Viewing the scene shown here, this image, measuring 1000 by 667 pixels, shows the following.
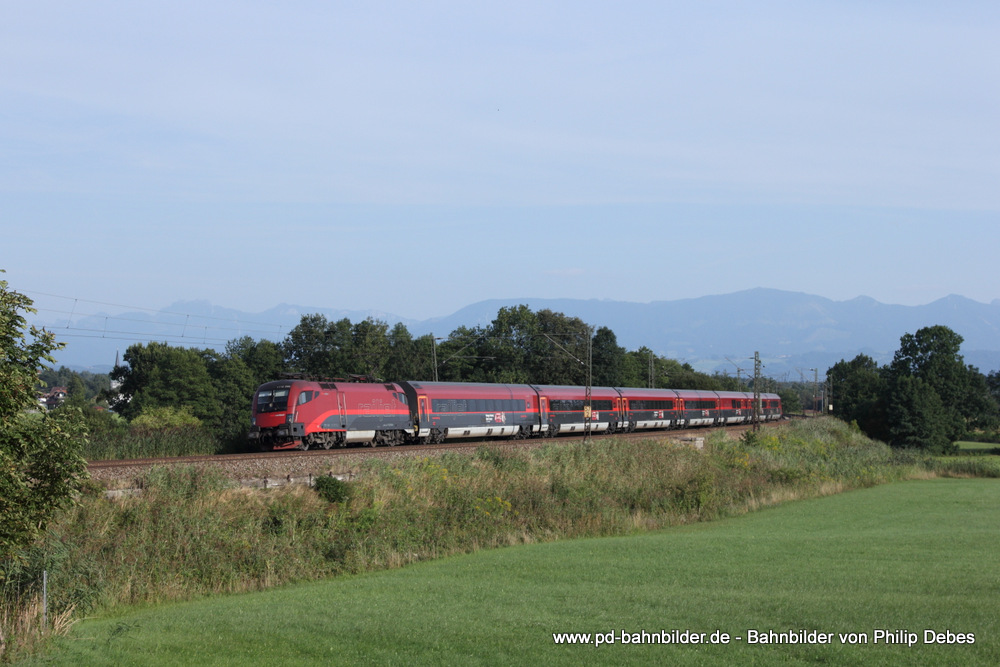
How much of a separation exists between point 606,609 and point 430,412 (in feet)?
86.9

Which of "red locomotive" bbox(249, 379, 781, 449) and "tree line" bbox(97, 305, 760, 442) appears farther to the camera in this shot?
"tree line" bbox(97, 305, 760, 442)

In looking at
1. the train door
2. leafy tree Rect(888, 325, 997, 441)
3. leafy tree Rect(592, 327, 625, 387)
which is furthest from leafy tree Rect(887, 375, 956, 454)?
the train door

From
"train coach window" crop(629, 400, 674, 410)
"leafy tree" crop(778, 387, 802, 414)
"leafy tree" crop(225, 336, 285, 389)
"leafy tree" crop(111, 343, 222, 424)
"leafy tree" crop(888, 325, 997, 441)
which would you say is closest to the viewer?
"train coach window" crop(629, 400, 674, 410)

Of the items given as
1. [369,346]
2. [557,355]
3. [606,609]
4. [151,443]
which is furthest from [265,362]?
[606,609]

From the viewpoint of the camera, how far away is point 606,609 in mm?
13484

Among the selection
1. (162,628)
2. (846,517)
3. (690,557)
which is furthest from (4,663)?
(846,517)

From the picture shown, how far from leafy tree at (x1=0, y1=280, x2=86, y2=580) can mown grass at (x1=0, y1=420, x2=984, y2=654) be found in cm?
234

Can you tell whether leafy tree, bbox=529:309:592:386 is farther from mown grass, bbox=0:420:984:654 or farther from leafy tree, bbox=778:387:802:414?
leafy tree, bbox=778:387:802:414

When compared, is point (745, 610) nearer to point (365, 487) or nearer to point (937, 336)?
point (365, 487)

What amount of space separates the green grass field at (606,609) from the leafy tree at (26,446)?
2.23m

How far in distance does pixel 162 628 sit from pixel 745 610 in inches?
372

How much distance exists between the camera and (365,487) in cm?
2545

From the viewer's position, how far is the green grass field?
10953mm

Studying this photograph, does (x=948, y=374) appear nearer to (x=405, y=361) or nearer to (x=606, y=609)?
(x=405, y=361)
